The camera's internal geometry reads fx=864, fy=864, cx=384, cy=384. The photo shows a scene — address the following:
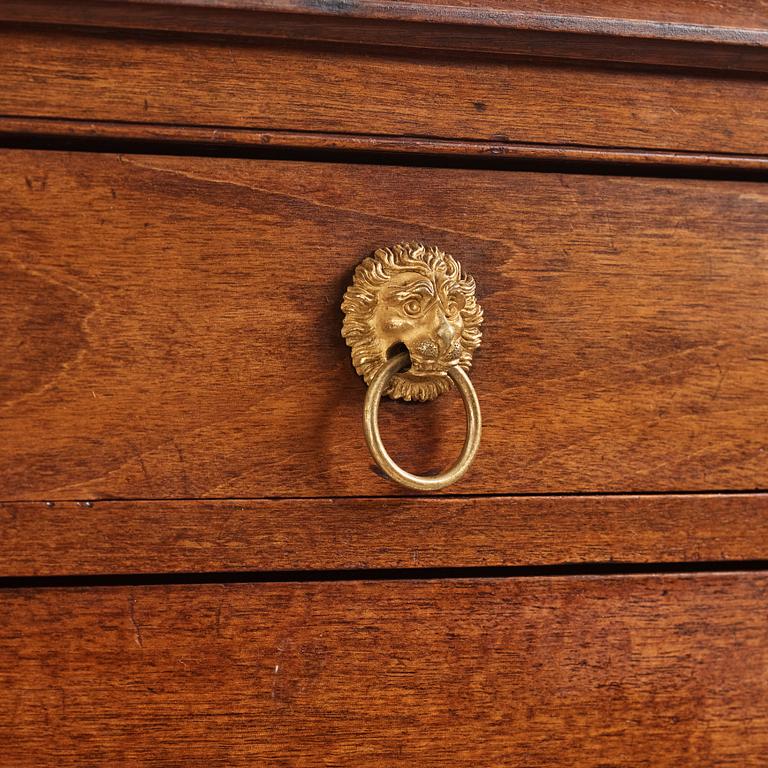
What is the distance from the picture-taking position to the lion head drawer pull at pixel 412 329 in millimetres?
377

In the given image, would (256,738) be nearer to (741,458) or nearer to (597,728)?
(597,728)

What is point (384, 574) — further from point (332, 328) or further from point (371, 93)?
point (371, 93)

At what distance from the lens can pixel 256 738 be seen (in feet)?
1.32

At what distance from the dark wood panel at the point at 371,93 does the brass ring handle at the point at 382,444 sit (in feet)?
0.37

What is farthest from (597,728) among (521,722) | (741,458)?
(741,458)

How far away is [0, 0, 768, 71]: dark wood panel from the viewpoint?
357 mm

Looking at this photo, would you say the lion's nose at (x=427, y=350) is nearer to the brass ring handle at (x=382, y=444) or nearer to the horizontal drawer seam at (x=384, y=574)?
the brass ring handle at (x=382, y=444)

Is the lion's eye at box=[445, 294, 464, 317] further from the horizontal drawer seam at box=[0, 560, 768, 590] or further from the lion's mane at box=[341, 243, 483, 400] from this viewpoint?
the horizontal drawer seam at box=[0, 560, 768, 590]

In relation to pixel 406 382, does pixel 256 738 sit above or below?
below

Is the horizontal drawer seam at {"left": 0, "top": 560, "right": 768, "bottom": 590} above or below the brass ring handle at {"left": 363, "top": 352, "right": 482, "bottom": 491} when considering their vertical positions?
below

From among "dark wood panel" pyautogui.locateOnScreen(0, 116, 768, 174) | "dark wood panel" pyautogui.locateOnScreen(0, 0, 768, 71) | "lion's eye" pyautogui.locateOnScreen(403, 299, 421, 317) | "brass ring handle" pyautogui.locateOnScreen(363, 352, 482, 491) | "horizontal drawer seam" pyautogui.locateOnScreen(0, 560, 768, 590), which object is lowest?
"horizontal drawer seam" pyautogui.locateOnScreen(0, 560, 768, 590)

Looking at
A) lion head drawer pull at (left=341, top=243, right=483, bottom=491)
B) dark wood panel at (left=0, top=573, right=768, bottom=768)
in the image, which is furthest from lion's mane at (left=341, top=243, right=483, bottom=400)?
dark wood panel at (left=0, top=573, right=768, bottom=768)

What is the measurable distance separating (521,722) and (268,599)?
0.46ft

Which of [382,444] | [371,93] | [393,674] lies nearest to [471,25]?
[371,93]
